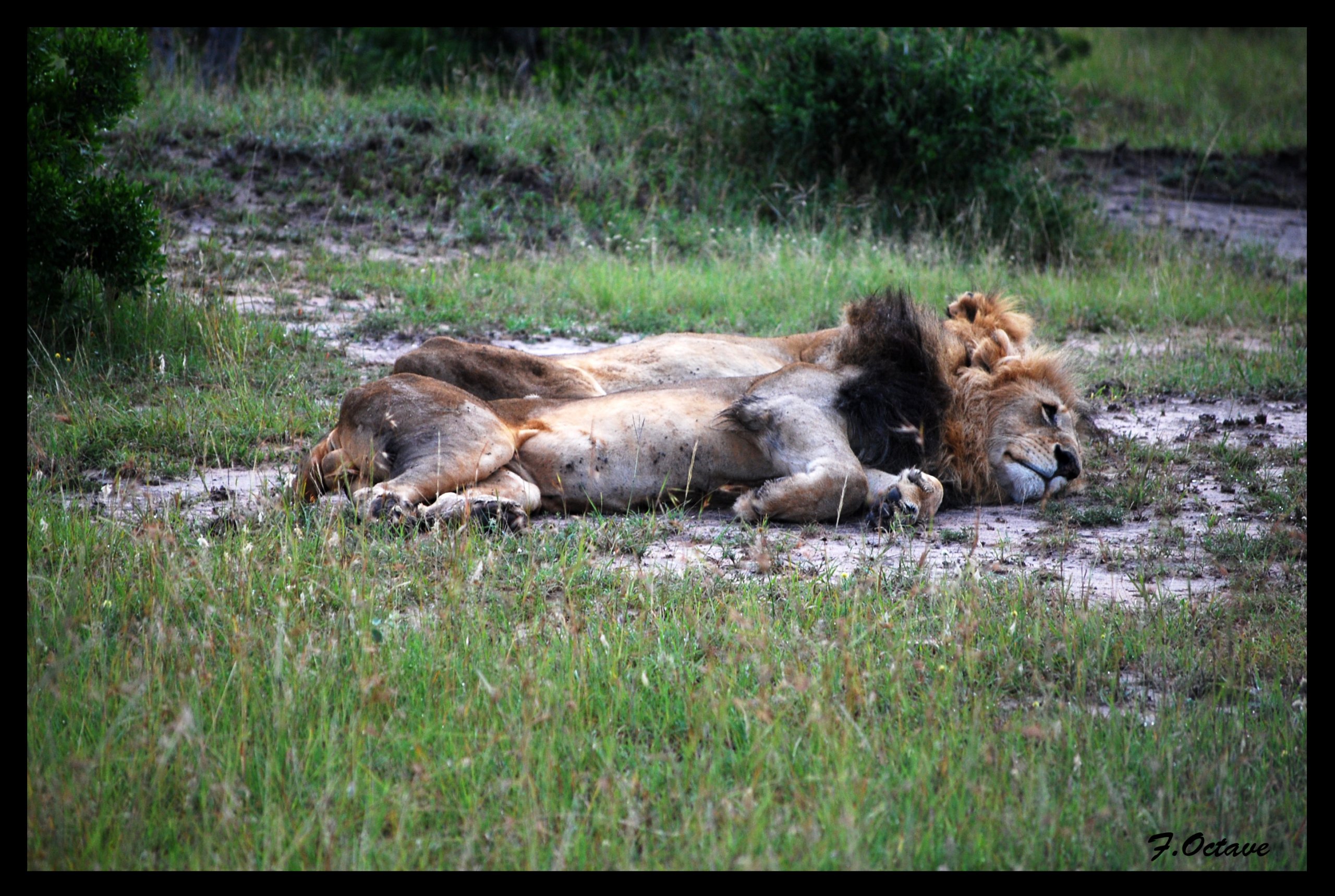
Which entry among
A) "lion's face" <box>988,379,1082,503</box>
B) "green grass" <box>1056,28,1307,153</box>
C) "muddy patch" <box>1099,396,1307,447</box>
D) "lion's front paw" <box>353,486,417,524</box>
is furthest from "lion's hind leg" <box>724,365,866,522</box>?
"green grass" <box>1056,28,1307,153</box>

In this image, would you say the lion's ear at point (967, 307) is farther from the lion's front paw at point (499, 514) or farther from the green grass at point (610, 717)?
the lion's front paw at point (499, 514)

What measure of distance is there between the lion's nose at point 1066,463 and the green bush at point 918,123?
6.78 metres

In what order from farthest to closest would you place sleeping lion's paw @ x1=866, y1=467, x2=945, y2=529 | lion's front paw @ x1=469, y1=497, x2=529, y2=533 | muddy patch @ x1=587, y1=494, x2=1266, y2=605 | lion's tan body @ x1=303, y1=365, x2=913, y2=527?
sleeping lion's paw @ x1=866, y1=467, x2=945, y2=529, lion's tan body @ x1=303, y1=365, x2=913, y2=527, lion's front paw @ x1=469, y1=497, x2=529, y2=533, muddy patch @ x1=587, y1=494, x2=1266, y2=605

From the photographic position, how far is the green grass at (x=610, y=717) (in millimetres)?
2711

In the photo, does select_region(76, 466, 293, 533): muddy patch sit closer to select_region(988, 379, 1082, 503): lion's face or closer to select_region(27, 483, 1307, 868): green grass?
select_region(27, 483, 1307, 868): green grass

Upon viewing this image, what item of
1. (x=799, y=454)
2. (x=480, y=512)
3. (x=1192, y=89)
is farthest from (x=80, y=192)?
(x=1192, y=89)

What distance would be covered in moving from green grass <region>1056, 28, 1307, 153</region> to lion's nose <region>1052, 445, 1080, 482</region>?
1115cm

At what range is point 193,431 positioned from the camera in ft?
20.1

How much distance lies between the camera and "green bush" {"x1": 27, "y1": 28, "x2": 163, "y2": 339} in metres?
6.97

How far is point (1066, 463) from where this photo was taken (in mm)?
5609

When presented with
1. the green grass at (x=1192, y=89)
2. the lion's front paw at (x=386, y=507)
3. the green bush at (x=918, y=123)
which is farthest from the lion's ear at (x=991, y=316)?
the green grass at (x=1192, y=89)

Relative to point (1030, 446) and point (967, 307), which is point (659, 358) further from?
point (1030, 446)
